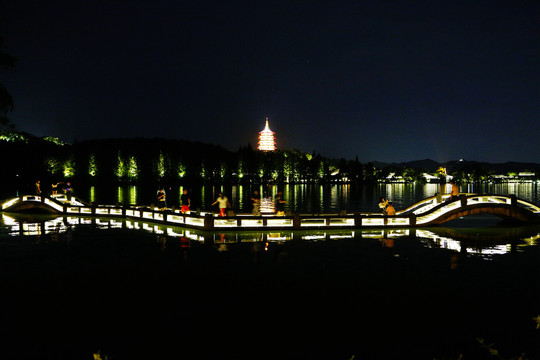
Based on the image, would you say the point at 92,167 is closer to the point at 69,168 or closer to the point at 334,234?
the point at 69,168

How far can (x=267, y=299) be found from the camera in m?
10.8

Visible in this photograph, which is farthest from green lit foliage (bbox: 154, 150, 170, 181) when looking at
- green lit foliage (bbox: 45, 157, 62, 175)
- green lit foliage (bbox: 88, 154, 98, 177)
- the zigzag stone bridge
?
the zigzag stone bridge

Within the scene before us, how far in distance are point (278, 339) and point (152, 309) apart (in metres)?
3.72

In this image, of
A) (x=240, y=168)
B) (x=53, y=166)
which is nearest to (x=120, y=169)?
(x=53, y=166)

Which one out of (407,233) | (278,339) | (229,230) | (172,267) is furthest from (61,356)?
(407,233)

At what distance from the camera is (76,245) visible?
18828mm

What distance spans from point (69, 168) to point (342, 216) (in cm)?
11711

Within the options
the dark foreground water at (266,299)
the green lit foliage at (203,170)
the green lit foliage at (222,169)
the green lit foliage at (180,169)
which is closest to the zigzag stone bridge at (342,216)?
the dark foreground water at (266,299)

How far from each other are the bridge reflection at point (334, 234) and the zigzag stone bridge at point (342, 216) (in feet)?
1.91

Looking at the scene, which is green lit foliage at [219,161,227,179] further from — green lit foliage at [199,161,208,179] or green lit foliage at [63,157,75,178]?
green lit foliage at [63,157,75,178]

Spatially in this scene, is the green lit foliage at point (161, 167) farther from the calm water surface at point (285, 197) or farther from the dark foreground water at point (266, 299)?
the dark foreground water at point (266, 299)

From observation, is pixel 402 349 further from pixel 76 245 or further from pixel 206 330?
pixel 76 245

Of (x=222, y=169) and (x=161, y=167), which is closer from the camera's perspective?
(x=161, y=167)

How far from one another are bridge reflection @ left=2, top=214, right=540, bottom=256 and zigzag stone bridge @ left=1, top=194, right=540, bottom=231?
58 cm
